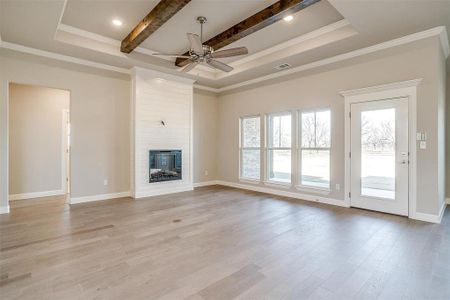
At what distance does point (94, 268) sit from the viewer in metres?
2.37

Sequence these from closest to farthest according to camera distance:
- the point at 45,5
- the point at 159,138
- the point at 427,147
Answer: the point at 45,5 → the point at 427,147 → the point at 159,138

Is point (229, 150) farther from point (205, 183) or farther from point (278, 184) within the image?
point (278, 184)

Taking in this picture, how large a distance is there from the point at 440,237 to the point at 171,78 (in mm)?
6086

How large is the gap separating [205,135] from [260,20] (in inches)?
173

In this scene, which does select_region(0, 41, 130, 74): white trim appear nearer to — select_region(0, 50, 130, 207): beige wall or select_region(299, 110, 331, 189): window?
select_region(0, 50, 130, 207): beige wall

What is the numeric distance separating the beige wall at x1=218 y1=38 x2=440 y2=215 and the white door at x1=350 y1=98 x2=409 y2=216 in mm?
229

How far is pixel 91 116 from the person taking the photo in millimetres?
5332

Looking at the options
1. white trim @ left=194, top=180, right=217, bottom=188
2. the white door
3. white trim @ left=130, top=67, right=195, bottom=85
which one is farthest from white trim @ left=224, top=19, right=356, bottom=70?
white trim @ left=194, top=180, right=217, bottom=188

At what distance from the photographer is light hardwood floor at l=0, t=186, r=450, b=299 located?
203 cm

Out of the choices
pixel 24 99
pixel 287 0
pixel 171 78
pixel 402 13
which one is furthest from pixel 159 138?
pixel 402 13

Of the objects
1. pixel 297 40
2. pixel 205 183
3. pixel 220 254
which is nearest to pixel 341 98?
pixel 297 40

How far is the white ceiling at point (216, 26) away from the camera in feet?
10.5

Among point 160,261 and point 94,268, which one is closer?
point 94,268

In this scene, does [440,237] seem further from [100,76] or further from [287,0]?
[100,76]
